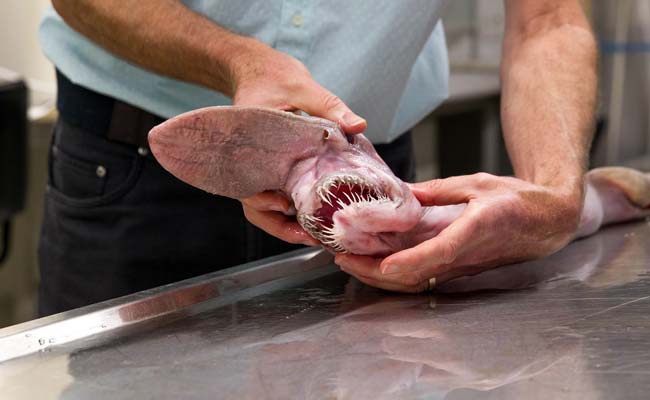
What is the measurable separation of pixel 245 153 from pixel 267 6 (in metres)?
0.44

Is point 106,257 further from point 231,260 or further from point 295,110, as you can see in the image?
point 295,110

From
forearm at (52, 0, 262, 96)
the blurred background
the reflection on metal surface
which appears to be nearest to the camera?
the reflection on metal surface

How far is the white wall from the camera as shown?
3.74 metres

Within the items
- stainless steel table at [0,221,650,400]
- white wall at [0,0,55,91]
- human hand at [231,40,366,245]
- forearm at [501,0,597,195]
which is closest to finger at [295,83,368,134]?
human hand at [231,40,366,245]

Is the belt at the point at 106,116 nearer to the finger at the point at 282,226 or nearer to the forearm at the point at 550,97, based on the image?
the finger at the point at 282,226

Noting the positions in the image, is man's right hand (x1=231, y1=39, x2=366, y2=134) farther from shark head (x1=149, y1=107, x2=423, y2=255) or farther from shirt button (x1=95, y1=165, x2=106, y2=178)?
shirt button (x1=95, y1=165, x2=106, y2=178)

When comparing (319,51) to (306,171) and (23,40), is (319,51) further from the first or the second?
(23,40)

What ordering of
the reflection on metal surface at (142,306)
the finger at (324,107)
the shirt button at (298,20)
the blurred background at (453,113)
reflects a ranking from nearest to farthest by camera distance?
the reflection on metal surface at (142,306) → the finger at (324,107) → the shirt button at (298,20) → the blurred background at (453,113)

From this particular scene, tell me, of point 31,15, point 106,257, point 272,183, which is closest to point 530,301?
point 272,183

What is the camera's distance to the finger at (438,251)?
1.21 metres

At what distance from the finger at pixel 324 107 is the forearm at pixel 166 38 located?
149mm

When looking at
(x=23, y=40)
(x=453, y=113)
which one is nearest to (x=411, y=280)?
(x=23, y=40)

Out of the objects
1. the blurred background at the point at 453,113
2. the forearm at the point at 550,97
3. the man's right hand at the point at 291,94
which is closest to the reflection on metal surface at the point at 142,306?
the man's right hand at the point at 291,94

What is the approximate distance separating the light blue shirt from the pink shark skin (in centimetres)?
27
